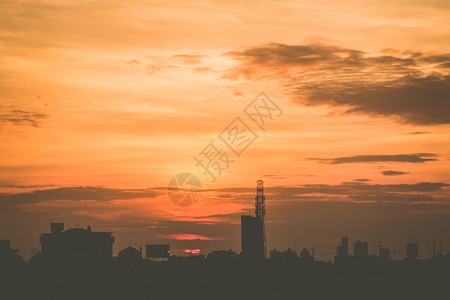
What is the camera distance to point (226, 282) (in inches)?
5881

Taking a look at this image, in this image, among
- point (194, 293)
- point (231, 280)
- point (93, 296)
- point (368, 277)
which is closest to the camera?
point (93, 296)

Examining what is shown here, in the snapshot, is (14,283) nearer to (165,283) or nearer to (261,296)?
(165,283)

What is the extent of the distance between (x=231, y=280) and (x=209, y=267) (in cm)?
2218

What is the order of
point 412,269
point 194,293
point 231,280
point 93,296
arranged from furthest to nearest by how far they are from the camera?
1. point 412,269
2. point 231,280
3. point 194,293
4. point 93,296

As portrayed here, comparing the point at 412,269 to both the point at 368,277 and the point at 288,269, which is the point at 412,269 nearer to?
the point at 368,277

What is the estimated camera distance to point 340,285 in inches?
6097

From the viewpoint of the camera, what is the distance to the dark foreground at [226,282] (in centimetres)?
12962

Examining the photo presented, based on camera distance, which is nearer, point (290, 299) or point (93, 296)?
point (93, 296)

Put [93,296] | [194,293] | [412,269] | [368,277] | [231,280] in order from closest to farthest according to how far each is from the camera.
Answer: [93,296] < [194,293] < [231,280] < [368,277] < [412,269]

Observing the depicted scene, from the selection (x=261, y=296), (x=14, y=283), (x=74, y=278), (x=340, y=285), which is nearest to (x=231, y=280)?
(x=261, y=296)

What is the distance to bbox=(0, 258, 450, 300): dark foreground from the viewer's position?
12962cm

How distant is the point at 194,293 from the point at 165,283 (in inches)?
437

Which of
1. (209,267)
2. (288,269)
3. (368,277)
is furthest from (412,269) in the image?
(209,267)

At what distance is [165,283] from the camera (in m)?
146
